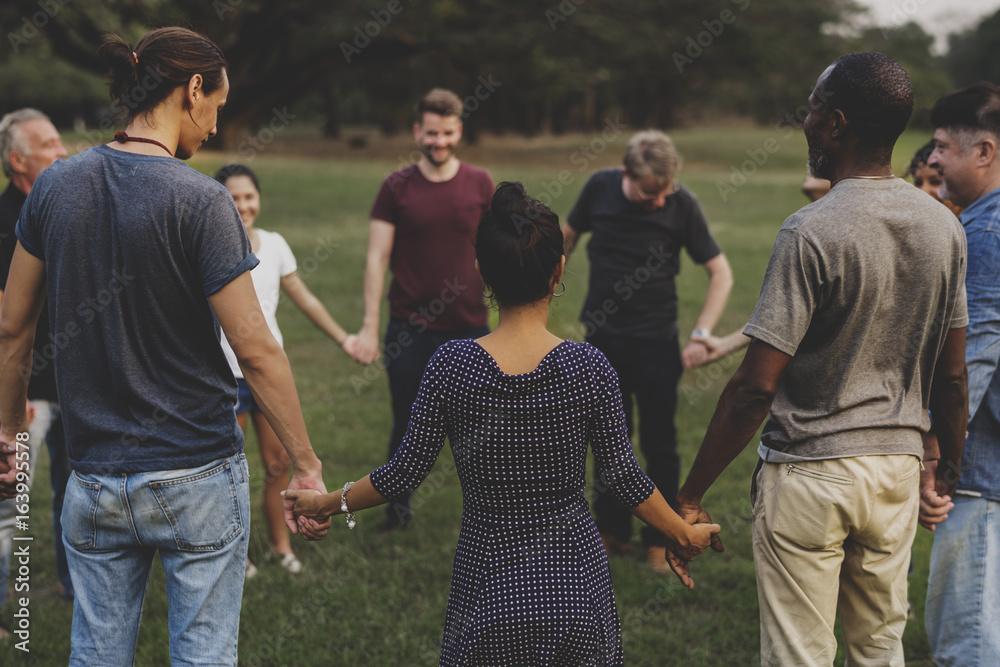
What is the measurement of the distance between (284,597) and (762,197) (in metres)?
24.9

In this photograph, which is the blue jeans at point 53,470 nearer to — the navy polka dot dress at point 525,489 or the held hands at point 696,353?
the navy polka dot dress at point 525,489

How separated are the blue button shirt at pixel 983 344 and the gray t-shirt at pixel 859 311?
1.15ft

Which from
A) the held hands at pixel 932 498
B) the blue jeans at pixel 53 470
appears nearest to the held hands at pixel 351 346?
the blue jeans at pixel 53 470

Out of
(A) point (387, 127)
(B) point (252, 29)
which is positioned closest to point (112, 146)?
(B) point (252, 29)

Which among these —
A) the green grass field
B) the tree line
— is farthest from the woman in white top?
the tree line

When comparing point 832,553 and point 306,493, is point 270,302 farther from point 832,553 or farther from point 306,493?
point 832,553

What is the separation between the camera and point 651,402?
5.27m

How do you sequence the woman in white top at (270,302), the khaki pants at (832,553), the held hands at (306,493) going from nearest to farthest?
the khaki pants at (832,553)
the held hands at (306,493)
the woman in white top at (270,302)

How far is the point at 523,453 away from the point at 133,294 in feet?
3.87

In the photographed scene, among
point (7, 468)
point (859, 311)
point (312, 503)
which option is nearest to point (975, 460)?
point (859, 311)

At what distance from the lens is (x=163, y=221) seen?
242 cm

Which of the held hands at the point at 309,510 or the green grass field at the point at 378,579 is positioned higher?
the held hands at the point at 309,510

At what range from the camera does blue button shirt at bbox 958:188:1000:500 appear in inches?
120

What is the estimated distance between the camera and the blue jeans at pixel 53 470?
4098mm
